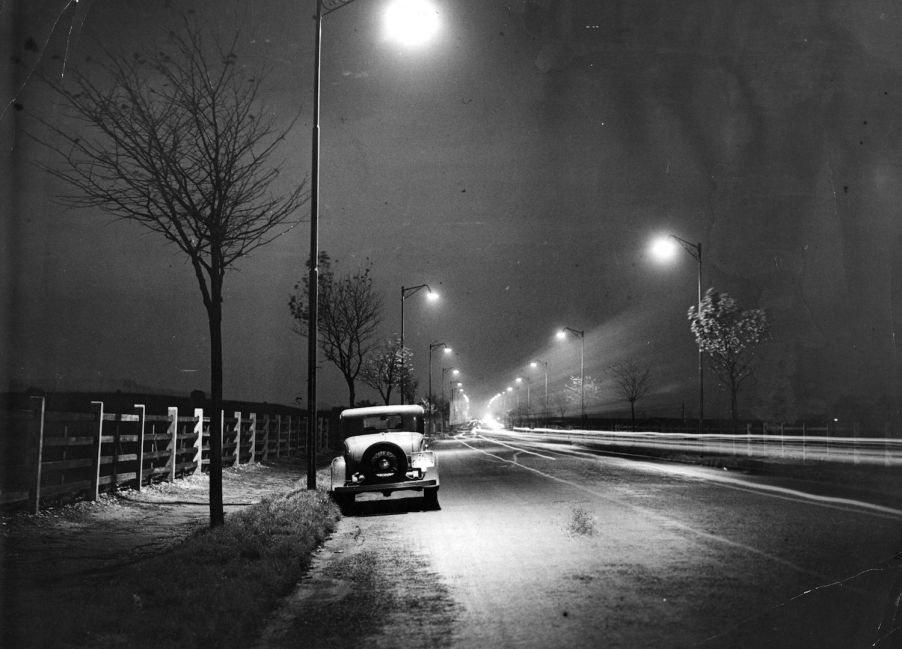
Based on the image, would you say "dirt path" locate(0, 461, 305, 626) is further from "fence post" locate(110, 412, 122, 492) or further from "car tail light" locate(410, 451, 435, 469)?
"car tail light" locate(410, 451, 435, 469)

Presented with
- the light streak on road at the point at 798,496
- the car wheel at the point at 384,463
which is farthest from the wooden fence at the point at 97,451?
the light streak on road at the point at 798,496

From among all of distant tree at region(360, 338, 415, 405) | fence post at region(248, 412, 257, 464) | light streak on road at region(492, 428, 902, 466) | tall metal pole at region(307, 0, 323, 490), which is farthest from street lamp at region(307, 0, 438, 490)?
distant tree at region(360, 338, 415, 405)

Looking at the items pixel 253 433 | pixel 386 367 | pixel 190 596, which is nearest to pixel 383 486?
A: pixel 190 596

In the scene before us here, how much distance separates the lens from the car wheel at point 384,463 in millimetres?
15453

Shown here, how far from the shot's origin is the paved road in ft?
20.3

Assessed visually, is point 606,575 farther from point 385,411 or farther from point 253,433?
point 253,433

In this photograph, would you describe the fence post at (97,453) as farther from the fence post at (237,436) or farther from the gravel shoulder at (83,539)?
the fence post at (237,436)

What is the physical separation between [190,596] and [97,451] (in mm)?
7443

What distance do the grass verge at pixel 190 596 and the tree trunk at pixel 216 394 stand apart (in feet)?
2.00

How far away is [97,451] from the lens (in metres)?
13.6

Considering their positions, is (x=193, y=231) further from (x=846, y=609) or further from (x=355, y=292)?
(x=355, y=292)

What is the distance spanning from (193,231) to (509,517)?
22.2 feet

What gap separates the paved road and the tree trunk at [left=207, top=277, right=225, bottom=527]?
71.2 inches

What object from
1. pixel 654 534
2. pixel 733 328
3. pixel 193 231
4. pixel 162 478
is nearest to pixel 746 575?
pixel 654 534
